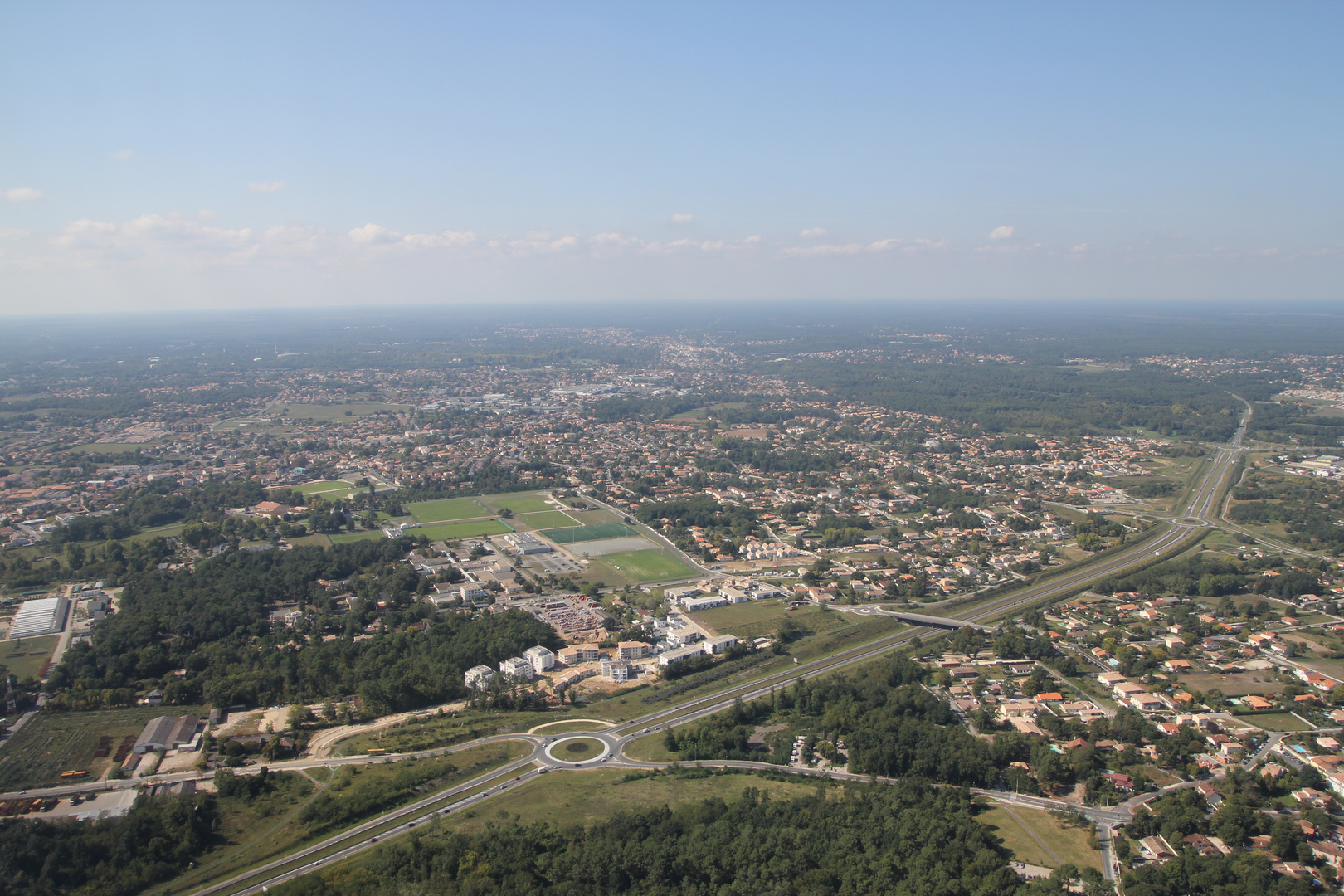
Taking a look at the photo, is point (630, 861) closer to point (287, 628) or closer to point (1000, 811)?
point (1000, 811)

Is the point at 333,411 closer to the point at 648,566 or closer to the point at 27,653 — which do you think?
the point at 648,566

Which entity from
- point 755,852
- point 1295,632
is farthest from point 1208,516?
point 755,852

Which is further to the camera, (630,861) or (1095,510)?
(1095,510)

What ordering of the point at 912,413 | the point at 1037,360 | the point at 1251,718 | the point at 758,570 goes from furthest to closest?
the point at 1037,360 < the point at 912,413 < the point at 758,570 < the point at 1251,718

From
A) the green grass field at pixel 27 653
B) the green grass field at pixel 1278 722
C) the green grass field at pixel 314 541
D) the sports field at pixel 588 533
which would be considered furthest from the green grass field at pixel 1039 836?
the green grass field at pixel 314 541

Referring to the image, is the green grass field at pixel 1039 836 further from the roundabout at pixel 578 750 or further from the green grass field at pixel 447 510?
the green grass field at pixel 447 510

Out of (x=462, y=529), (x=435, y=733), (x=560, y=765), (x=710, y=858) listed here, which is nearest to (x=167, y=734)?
(x=435, y=733)
